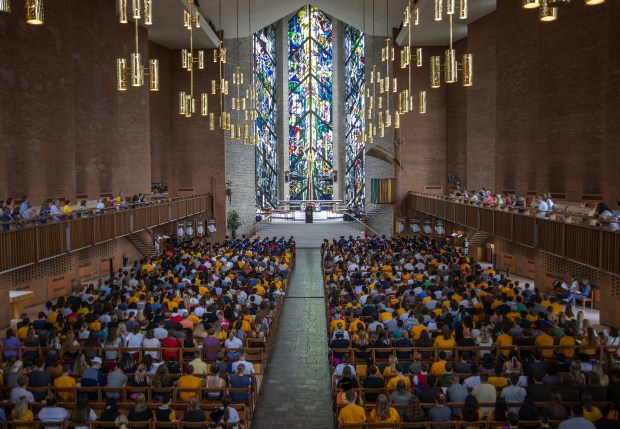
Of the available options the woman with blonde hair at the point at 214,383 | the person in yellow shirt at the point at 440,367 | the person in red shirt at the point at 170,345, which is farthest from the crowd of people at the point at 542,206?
the person in red shirt at the point at 170,345

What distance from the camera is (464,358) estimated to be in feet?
34.9

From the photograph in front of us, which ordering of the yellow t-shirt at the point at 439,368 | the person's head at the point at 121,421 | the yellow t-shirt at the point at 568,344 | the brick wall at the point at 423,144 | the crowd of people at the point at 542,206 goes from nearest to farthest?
the person's head at the point at 121,421, the yellow t-shirt at the point at 439,368, the yellow t-shirt at the point at 568,344, the crowd of people at the point at 542,206, the brick wall at the point at 423,144

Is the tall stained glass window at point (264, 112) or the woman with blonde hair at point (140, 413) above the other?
the tall stained glass window at point (264, 112)

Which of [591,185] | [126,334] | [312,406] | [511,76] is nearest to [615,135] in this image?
[591,185]

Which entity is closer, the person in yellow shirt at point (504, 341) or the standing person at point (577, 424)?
the standing person at point (577, 424)

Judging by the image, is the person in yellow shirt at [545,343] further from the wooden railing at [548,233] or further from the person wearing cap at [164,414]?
the person wearing cap at [164,414]

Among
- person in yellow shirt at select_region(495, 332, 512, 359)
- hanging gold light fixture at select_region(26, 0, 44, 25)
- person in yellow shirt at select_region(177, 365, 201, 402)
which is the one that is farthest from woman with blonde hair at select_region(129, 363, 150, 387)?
person in yellow shirt at select_region(495, 332, 512, 359)

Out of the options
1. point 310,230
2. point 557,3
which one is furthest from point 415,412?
point 310,230

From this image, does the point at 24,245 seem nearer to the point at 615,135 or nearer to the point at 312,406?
the point at 312,406

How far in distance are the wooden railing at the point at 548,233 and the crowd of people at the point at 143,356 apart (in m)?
8.03

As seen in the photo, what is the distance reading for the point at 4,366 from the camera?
34.1 feet

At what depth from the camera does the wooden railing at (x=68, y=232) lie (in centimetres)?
1530

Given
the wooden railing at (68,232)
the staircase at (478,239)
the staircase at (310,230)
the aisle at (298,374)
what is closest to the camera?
the aisle at (298,374)

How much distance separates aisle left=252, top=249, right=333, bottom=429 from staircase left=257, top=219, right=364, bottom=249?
1468 centimetres
